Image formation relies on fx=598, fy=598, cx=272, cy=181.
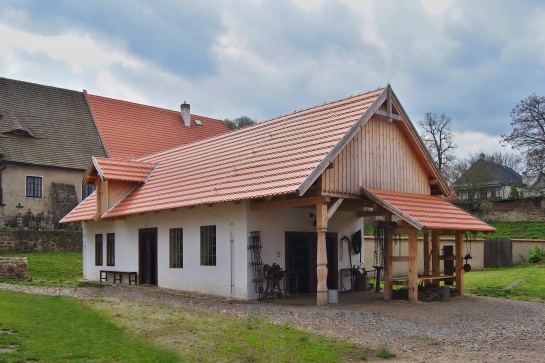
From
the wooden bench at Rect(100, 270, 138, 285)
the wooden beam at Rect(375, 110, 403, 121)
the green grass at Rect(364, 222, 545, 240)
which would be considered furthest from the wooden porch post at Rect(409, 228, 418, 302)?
the green grass at Rect(364, 222, 545, 240)

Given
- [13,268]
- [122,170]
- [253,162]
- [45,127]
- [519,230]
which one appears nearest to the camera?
[253,162]

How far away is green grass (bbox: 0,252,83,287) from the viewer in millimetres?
20281

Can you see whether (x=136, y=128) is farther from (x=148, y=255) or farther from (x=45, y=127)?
(x=148, y=255)

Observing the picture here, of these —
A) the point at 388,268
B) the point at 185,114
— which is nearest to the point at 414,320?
the point at 388,268

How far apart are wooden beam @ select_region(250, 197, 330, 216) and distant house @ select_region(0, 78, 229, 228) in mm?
19494

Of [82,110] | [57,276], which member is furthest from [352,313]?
[82,110]

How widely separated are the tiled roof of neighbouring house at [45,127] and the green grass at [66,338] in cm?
2168

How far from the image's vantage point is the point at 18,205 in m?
31.9

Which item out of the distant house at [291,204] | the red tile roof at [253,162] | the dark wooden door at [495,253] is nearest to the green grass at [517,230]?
the dark wooden door at [495,253]

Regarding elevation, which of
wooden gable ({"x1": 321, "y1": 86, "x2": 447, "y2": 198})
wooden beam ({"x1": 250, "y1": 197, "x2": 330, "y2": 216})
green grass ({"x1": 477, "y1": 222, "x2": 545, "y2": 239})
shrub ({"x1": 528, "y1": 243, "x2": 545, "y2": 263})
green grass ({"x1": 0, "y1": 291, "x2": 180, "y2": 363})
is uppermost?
wooden gable ({"x1": 321, "y1": 86, "x2": 447, "y2": 198})

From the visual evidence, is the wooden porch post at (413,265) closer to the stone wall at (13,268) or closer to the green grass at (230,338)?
the green grass at (230,338)

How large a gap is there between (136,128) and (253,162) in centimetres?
2217

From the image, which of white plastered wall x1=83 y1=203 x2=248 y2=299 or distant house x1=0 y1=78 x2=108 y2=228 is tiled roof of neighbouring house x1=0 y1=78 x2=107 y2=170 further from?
white plastered wall x1=83 y1=203 x2=248 y2=299

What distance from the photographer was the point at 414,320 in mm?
12391
